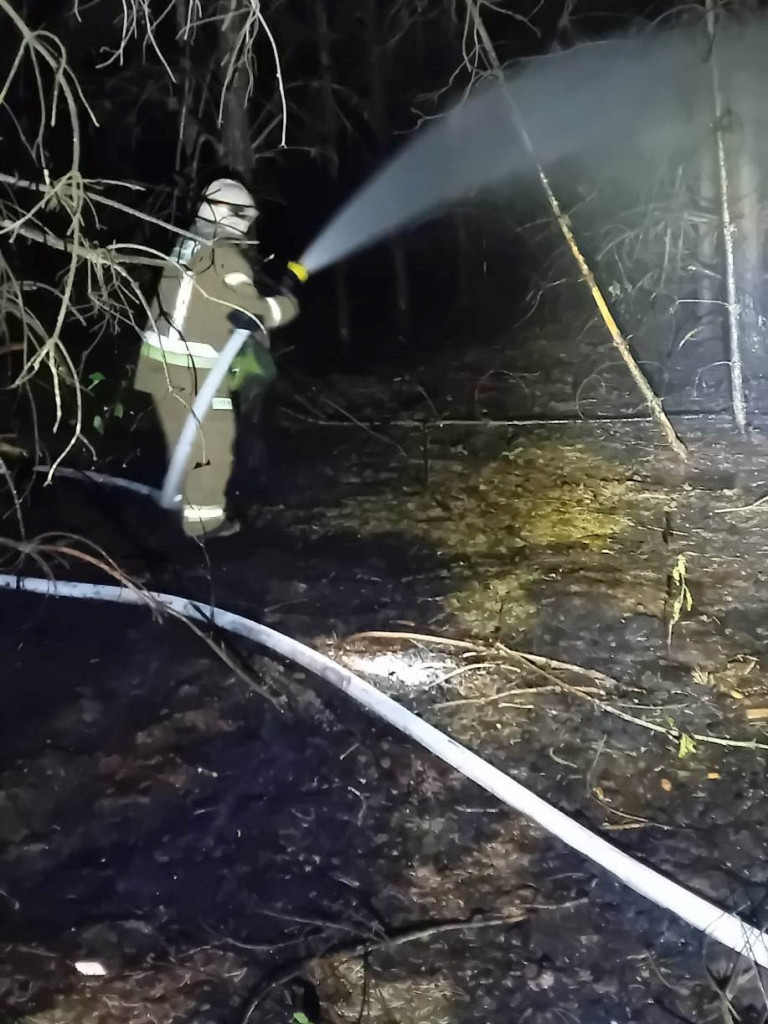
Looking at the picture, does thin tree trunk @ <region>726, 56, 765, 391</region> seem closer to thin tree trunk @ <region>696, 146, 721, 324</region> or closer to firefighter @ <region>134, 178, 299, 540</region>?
thin tree trunk @ <region>696, 146, 721, 324</region>

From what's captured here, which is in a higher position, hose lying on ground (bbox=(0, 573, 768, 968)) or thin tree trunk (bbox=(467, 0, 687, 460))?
thin tree trunk (bbox=(467, 0, 687, 460))

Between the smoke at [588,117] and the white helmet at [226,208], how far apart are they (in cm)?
221

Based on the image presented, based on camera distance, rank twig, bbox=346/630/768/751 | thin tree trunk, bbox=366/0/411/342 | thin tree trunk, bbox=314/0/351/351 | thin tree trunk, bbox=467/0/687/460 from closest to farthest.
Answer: twig, bbox=346/630/768/751 < thin tree trunk, bbox=467/0/687/460 < thin tree trunk, bbox=314/0/351/351 < thin tree trunk, bbox=366/0/411/342

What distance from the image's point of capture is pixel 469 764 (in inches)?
92.7

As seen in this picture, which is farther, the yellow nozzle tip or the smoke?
the smoke

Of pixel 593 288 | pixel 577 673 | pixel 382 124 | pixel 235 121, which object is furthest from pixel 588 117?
pixel 577 673

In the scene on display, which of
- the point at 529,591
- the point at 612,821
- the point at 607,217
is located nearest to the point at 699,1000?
the point at 612,821

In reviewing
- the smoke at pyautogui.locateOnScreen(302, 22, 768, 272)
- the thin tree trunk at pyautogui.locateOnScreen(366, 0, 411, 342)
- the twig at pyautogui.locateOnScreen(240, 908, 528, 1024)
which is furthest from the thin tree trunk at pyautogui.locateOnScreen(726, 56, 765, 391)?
the twig at pyautogui.locateOnScreen(240, 908, 528, 1024)

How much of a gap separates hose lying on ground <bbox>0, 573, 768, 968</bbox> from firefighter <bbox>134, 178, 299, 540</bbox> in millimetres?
590

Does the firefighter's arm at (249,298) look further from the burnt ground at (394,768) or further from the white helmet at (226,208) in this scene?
the burnt ground at (394,768)

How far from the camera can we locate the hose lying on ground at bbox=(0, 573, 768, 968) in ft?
6.27

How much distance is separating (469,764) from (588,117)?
5457mm

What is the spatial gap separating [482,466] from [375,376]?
1753 mm

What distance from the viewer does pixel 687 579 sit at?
10.2ft
